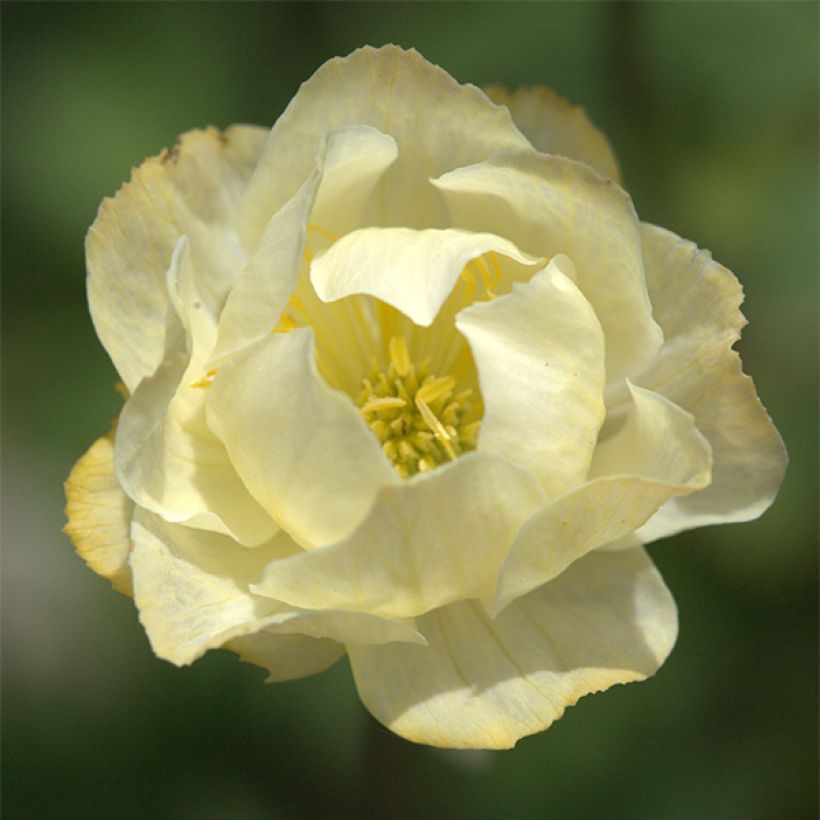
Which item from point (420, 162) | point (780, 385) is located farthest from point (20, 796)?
point (780, 385)

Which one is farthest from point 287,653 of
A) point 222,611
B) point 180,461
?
point 180,461

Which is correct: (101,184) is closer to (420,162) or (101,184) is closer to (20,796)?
(420,162)

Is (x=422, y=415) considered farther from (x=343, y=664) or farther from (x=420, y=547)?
(x=343, y=664)

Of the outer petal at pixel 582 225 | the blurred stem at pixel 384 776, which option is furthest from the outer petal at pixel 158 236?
the blurred stem at pixel 384 776

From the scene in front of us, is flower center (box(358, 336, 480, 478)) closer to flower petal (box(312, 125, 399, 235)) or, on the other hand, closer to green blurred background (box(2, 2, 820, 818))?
flower petal (box(312, 125, 399, 235))

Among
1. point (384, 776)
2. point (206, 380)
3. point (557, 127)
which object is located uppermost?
point (557, 127)

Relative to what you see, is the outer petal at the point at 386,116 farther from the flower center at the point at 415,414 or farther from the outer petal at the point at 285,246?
the flower center at the point at 415,414
